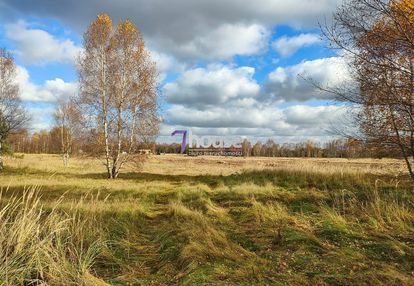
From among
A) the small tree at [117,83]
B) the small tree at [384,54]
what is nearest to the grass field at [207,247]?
the small tree at [384,54]

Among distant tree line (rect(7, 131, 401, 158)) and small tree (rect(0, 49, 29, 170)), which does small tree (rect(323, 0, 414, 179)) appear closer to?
distant tree line (rect(7, 131, 401, 158))

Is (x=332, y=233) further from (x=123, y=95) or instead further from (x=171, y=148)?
(x=171, y=148)

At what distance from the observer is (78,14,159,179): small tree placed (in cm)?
2142

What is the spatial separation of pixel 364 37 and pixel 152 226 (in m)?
5.61

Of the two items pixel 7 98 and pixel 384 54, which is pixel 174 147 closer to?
pixel 7 98

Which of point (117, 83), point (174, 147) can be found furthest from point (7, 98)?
point (174, 147)

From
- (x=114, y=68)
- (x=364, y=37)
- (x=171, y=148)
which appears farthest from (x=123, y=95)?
(x=171, y=148)

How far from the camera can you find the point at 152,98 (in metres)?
21.8

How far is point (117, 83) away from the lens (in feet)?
70.0

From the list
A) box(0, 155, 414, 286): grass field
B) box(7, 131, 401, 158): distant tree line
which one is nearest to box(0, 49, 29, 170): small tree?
box(7, 131, 401, 158): distant tree line

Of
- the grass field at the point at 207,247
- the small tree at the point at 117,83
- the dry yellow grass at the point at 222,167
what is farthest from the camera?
the small tree at the point at 117,83

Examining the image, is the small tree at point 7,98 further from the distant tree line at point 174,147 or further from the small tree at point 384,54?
the small tree at point 384,54

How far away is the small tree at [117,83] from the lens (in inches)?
843

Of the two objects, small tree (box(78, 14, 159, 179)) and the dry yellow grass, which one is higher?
small tree (box(78, 14, 159, 179))
